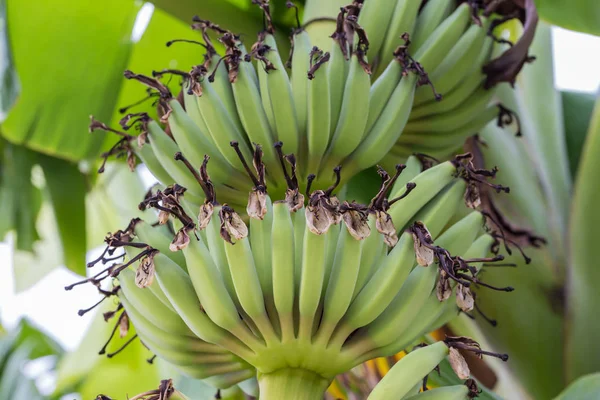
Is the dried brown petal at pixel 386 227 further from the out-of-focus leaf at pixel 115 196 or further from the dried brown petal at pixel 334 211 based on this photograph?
the out-of-focus leaf at pixel 115 196

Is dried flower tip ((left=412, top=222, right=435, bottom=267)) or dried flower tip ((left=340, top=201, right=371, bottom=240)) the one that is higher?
dried flower tip ((left=340, top=201, right=371, bottom=240))

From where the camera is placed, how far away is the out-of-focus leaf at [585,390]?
88 centimetres

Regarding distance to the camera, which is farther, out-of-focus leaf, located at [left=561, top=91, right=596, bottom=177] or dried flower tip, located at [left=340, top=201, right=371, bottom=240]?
out-of-focus leaf, located at [left=561, top=91, right=596, bottom=177]

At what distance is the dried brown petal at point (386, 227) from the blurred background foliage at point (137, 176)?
417 millimetres

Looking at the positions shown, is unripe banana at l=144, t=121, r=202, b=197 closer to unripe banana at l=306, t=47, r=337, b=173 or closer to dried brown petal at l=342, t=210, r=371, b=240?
unripe banana at l=306, t=47, r=337, b=173

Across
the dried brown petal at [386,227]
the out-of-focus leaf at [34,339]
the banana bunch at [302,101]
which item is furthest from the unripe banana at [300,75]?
the out-of-focus leaf at [34,339]

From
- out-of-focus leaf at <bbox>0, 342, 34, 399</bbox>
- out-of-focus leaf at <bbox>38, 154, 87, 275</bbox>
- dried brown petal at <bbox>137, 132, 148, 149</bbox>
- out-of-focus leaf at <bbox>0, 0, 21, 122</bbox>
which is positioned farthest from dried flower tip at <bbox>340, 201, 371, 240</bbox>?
out-of-focus leaf at <bbox>0, 342, 34, 399</bbox>

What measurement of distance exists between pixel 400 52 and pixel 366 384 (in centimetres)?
82

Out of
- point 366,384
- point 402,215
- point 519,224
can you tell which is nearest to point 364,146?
point 402,215

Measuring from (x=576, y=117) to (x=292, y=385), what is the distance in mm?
1252

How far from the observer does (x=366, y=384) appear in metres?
1.42

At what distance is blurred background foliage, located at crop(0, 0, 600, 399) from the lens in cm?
123

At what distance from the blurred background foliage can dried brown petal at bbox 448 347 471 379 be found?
0.31 metres

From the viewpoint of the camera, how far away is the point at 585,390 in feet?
2.96
